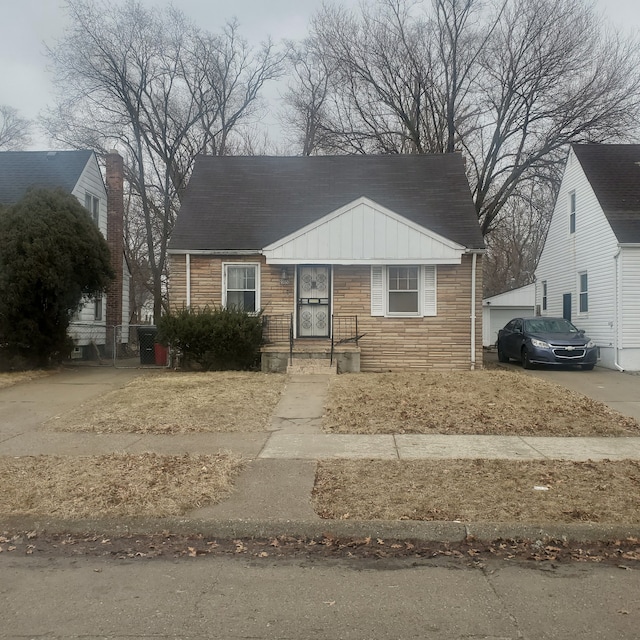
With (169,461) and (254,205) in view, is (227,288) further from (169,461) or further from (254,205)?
(169,461)

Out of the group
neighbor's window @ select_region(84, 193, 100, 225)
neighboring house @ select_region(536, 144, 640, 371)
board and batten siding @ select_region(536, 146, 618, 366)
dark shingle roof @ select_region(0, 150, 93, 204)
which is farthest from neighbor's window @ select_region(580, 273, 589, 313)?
neighbor's window @ select_region(84, 193, 100, 225)

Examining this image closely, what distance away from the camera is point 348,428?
896 cm

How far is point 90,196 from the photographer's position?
23.3 m

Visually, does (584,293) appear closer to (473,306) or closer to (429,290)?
(473,306)

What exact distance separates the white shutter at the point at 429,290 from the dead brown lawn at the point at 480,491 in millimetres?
9433

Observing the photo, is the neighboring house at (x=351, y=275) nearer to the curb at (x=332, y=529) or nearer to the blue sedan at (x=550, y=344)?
the blue sedan at (x=550, y=344)

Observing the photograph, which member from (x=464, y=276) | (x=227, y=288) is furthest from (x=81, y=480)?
(x=464, y=276)

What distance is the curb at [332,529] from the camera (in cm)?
502

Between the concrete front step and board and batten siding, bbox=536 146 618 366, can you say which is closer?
the concrete front step

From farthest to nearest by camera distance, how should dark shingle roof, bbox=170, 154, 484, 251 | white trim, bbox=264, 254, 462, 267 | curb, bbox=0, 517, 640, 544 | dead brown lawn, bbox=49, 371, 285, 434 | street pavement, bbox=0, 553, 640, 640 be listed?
dark shingle roof, bbox=170, 154, 484, 251
white trim, bbox=264, 254, 462, 267
dead brown lawn, bbox=49, 371, 285, 434
curb, bbox=0, 517, 640, 544
street pavement, bbox=0, 553, 640, 640

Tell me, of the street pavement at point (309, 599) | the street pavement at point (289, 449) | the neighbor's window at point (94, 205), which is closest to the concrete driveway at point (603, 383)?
the street pavement at point (289, 449)

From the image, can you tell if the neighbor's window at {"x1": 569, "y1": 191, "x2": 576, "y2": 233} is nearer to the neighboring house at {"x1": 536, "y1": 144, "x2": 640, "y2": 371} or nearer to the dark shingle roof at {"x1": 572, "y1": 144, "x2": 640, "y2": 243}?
the neighboring house at {"x1": 536, "y1": 144, "x2": 640, "y2": 371}

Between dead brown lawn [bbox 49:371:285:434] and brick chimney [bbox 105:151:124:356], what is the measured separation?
443 inches

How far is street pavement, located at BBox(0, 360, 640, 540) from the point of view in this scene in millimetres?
5156
